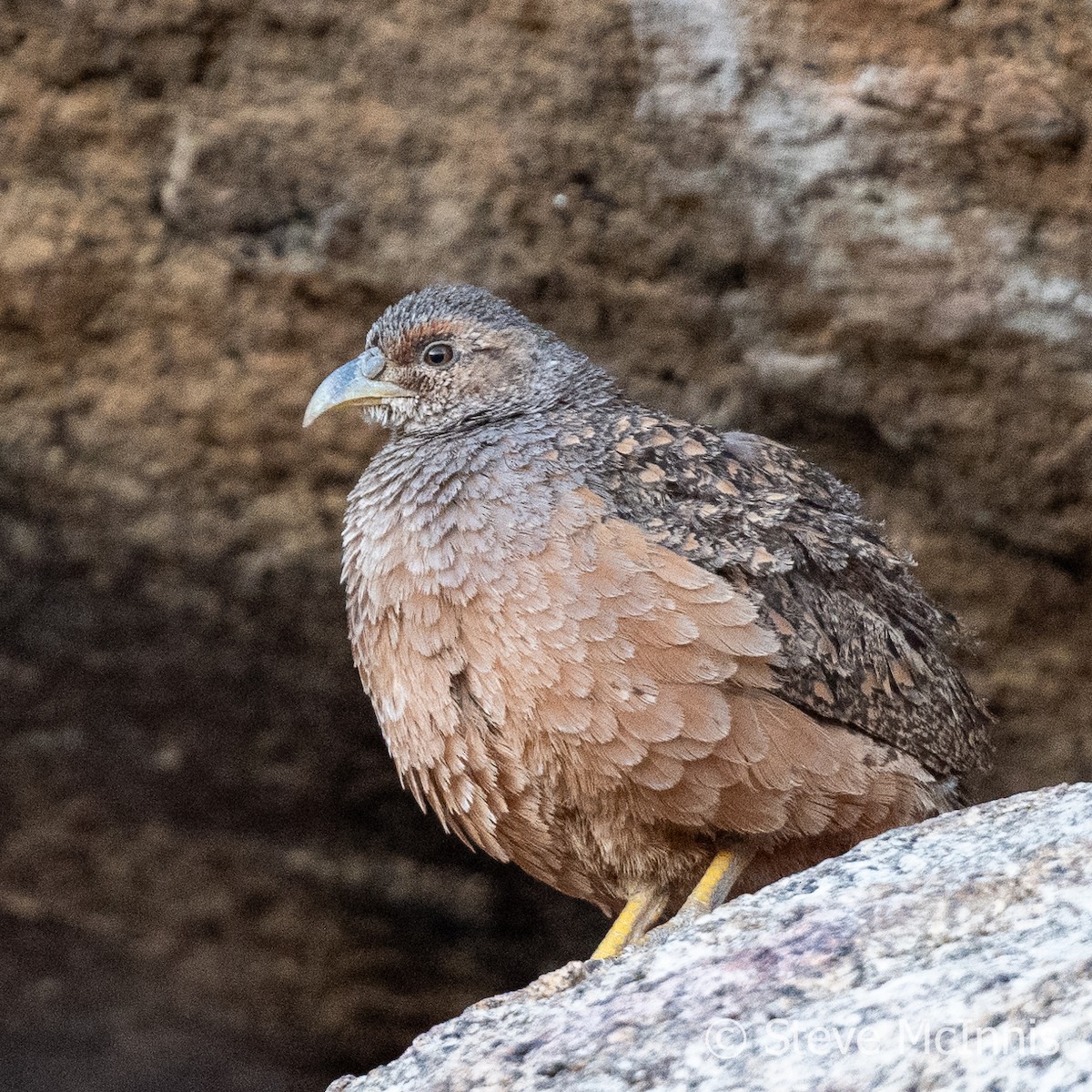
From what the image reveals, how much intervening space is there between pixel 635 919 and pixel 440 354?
5.82 ft

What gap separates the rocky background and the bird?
83 centimetres

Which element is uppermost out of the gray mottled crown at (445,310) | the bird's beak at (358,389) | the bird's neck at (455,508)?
the gray mottled crown at (445,310)

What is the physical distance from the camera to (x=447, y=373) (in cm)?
451

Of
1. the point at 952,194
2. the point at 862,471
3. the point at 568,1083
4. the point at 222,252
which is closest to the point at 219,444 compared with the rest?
the point at 222,252

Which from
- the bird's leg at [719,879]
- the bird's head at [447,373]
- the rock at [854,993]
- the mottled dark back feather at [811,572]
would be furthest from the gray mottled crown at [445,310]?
the rock at [854,993]

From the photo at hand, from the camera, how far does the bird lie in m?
3.74

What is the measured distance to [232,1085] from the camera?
6441 millimetres

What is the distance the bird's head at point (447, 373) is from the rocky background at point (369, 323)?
29.3 inches

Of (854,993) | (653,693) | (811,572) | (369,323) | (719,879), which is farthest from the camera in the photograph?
(369,323)

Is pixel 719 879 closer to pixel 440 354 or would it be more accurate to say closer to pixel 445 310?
pixel 440 354

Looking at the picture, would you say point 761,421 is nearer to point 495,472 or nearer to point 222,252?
point 495,472

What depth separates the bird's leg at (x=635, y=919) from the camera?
412cm

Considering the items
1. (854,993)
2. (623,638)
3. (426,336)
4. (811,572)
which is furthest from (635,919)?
(426,336)

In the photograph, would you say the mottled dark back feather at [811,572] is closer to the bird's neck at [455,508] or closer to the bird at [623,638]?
the bird at [623,638]
